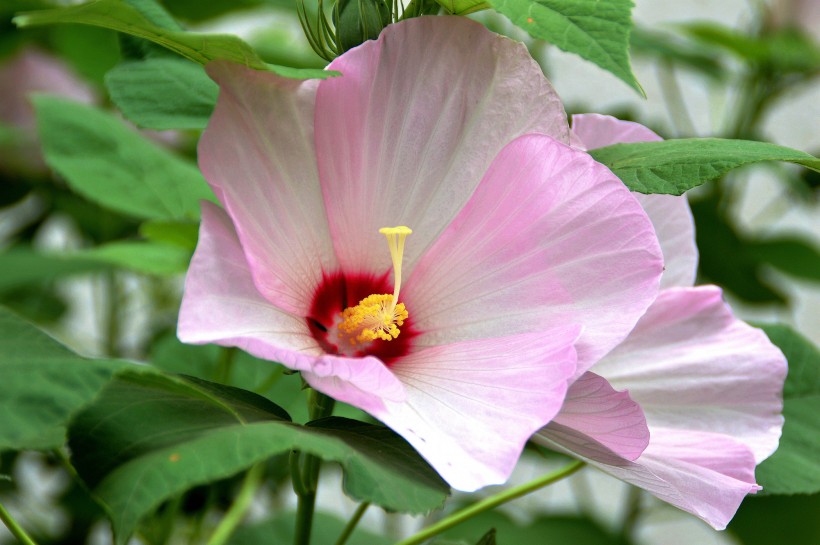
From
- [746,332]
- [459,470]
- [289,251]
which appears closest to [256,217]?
[289,251]

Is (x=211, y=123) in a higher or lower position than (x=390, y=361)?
higher

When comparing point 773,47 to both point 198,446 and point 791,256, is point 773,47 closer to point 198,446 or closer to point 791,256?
point 791,256

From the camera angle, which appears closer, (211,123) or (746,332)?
(211,123)

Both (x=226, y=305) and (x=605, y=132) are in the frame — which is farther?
(x=605, y=132)

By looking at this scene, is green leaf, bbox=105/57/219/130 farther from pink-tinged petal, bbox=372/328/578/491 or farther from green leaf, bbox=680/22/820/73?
green leaf, bbox=680/22/820/73

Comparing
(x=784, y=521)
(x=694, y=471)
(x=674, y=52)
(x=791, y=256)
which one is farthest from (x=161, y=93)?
(x=791, y=256)

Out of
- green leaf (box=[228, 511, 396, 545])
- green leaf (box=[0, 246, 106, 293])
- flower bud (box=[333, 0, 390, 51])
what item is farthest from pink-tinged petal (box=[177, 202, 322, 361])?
green leaf (box=[0, 246, 106, 293])

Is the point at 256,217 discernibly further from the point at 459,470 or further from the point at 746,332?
the point at 746,332
